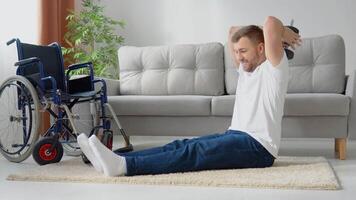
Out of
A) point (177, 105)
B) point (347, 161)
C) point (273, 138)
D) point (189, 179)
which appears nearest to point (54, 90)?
point (177, 105)

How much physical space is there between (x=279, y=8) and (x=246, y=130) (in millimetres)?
2347

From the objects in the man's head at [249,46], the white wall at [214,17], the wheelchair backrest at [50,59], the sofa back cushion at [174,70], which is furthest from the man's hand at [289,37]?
the white wall at [214,17]

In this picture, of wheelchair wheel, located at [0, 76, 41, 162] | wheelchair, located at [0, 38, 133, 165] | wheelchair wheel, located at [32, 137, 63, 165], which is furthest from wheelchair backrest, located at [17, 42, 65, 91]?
wheelchair wheel, located at [32, 137, 63, 165]

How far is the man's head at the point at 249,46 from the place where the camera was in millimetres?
2285

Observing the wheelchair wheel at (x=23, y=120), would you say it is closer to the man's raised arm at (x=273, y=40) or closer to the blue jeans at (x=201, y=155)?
the blue jeans at (x=201, y=155)

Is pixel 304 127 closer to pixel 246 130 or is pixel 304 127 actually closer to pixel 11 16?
pixel 246 130

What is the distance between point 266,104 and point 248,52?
0.87 feet

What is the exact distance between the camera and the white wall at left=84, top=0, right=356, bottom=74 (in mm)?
4227

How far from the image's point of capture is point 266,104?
2256 millimetres

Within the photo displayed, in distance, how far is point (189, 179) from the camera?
2.10m

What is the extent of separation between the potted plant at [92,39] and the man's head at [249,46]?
203 cm

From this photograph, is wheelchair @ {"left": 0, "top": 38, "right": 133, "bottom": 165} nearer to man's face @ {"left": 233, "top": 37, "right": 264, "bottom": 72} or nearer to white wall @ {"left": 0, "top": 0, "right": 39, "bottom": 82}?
white wall @ {"left": 0, "top": 0, "right": 39, "bottom": 82}

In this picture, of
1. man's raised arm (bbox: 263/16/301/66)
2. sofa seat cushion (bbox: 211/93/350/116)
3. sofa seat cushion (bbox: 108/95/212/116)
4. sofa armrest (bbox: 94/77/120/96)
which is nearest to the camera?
man's raised arm (bbox: 263/16/301/66)

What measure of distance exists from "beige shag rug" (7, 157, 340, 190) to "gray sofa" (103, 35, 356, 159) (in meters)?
0.39
